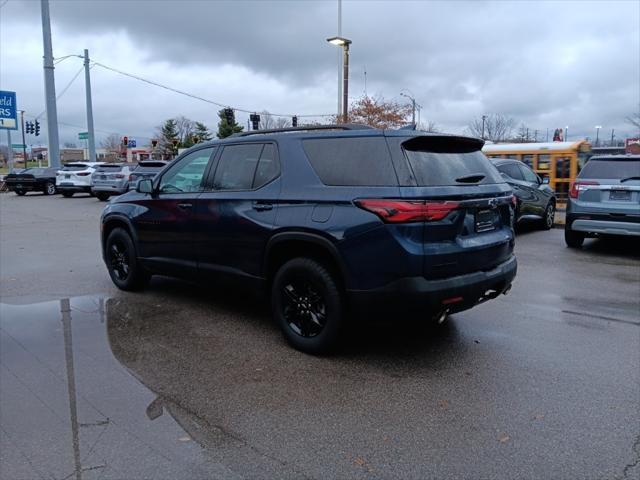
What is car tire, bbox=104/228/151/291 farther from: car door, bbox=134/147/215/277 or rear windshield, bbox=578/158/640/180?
rear windshield, bbox=578/158/640/180

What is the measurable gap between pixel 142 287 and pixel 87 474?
395 centimetres

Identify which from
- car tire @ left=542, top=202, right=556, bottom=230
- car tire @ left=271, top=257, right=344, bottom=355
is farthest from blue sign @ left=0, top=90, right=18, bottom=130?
car tire @ left=271, top=257, right=344, bottom=355

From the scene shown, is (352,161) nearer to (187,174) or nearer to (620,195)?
(187,174)

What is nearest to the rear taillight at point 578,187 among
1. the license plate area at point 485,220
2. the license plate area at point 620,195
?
the license plate area at point 620,195

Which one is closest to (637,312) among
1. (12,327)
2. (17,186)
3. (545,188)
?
(12,327)

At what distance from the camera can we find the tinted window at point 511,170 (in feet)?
38.2

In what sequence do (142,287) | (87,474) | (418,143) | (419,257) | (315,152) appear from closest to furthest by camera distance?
(87,474) < (419,257) < (418,143) < (315,152) < (142,287)

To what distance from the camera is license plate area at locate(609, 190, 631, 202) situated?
8.70m

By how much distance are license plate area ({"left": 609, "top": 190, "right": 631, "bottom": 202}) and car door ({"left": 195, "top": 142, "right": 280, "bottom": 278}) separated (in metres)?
6.67

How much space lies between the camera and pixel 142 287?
655 cm

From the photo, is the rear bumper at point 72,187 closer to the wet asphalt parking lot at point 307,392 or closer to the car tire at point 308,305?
the wet asphalt parking lot at point 307,392

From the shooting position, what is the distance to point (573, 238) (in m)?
9.98

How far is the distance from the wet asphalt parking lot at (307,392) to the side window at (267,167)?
1.43 meters

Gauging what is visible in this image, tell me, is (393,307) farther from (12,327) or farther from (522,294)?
(12,327)
